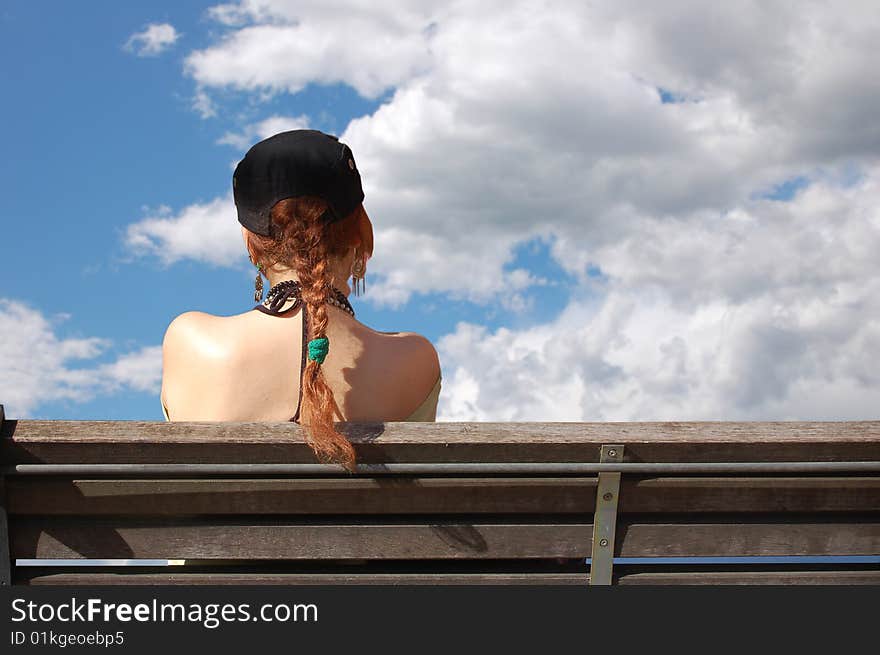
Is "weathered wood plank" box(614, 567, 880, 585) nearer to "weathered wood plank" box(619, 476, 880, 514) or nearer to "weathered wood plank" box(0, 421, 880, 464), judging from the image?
"weathered wood plank" box(619, 476, 880, 514)

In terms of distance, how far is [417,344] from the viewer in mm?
3432

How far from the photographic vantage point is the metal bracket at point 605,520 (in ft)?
8.34

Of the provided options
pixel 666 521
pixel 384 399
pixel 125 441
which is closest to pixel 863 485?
pixel 666 521

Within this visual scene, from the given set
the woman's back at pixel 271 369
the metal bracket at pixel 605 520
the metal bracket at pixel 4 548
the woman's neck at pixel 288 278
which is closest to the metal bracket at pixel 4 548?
the metal bracket at pixel 4 548

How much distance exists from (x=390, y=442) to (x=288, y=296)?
0.97m

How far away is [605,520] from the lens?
8.52 feet

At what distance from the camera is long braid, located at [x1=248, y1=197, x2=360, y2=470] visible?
2.90 metres

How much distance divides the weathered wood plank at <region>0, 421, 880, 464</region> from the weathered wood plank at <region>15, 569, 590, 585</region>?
1.09 ft

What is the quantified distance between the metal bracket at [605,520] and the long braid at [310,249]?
0.79 m

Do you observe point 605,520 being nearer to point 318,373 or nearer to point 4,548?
point 318,373

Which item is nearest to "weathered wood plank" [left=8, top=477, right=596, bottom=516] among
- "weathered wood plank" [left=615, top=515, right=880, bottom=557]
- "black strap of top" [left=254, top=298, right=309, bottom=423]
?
"weathered wood plank" [left=615, top=515, right=880, bottom=557]

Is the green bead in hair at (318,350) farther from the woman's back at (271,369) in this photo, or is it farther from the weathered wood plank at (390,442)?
the weathered wood plank at (390,442)
